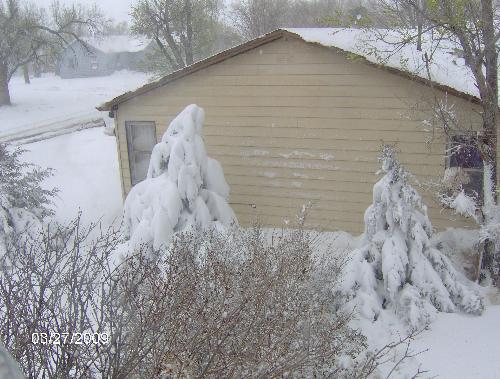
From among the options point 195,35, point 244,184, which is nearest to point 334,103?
point 244,184

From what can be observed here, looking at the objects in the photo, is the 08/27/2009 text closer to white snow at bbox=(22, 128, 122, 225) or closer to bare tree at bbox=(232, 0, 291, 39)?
white snow at bbox=(22, 128, 122, 225)

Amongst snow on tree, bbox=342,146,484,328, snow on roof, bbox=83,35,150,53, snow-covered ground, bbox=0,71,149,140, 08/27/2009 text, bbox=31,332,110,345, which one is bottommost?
snow on tree, bbox=342,146,484,328

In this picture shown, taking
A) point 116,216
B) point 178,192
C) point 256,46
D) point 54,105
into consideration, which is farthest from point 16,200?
point 54,105

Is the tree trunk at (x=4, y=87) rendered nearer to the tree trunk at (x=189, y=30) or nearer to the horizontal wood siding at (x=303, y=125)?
the tree trunk at (x=189, y=30)

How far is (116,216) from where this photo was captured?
41.1ft

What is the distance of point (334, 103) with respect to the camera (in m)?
9.59

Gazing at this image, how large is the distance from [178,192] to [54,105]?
1069 inches

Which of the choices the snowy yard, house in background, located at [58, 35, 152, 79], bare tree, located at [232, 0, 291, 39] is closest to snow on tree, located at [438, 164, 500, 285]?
the snowy yard

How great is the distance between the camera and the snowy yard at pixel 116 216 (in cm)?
638

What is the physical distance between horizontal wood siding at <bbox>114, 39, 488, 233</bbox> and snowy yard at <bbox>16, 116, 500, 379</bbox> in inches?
53.3

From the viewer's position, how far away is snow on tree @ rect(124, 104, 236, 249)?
7.78m

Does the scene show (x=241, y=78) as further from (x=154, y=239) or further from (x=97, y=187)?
(x=97, y=187)

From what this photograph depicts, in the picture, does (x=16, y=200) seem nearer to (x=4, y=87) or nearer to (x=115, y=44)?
(x=4, y=87)

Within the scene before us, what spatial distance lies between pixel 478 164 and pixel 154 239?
5962 millimetres
